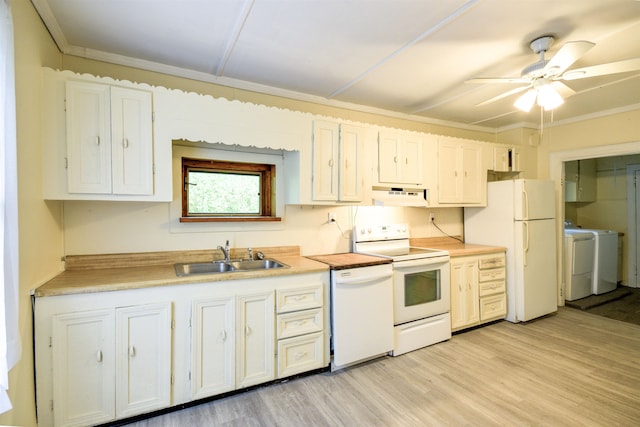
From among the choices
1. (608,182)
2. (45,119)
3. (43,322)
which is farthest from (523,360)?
(608,182)

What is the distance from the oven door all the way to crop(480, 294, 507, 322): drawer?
2.09 ft

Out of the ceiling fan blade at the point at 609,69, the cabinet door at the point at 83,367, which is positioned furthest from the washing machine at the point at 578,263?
the cabinet door at the point at 83,367

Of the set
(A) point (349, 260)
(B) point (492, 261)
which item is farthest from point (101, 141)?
(B) point (492, 261)

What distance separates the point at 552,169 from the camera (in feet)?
14.0

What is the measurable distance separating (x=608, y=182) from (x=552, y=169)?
240 cm

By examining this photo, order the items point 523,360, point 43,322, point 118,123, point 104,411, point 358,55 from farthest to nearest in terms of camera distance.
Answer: point 523,360 < point 358,55 < point 118,123 < point 104,411 < point 43,322

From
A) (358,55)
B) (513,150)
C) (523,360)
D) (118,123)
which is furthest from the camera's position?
(513,150)

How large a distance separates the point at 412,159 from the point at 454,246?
1.34 m

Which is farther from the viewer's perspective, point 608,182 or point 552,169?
point 608,182

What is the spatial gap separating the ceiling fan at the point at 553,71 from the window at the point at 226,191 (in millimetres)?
1977

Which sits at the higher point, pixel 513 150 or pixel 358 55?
pixel 358 55

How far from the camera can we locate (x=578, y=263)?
175 inches

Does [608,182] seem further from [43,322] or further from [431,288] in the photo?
[43,322]

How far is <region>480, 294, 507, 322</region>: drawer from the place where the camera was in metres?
3.51
